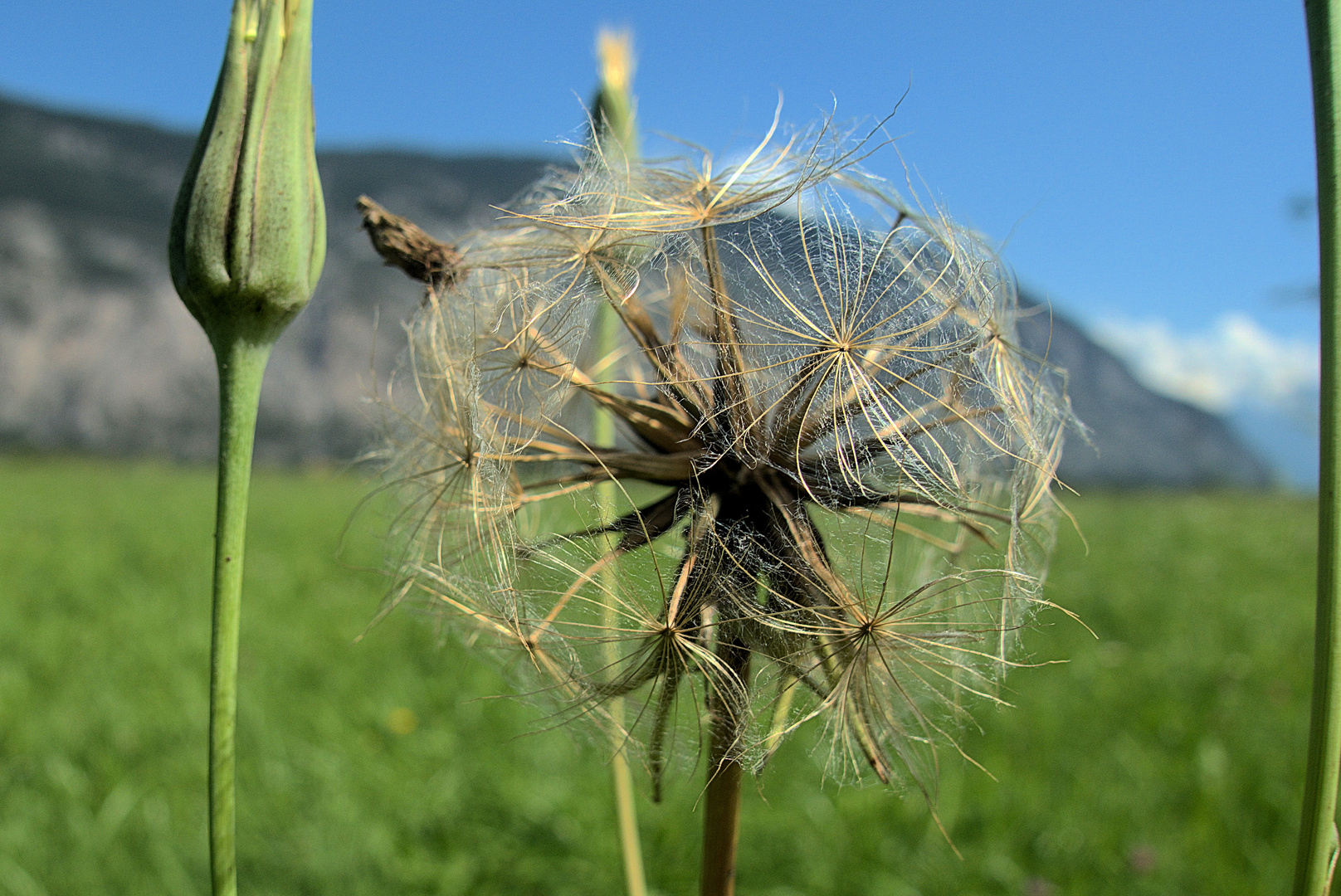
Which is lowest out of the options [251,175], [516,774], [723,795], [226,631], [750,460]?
[516,774]

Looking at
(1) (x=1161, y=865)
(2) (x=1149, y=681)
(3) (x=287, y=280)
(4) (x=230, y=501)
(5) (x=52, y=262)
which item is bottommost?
(1) (x=1161, y=865)

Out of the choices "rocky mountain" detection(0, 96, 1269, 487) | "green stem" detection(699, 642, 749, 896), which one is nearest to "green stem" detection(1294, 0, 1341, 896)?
"green stem" detection(699, 642, 749, 896)

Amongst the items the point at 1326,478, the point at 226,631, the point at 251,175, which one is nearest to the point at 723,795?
the point at 226,631

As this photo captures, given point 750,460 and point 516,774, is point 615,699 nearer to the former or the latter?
point 750,460

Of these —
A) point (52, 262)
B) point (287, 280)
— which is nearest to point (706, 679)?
point (287, 280)

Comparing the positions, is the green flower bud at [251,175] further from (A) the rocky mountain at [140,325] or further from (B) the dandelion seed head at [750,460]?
(A) the rocky mountain at [140,325]

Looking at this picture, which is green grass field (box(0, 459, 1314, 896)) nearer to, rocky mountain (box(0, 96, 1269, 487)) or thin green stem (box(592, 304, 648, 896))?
thin green stem (box(592, 304, 648, 896))

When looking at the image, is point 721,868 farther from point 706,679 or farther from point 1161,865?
point 1161,865
